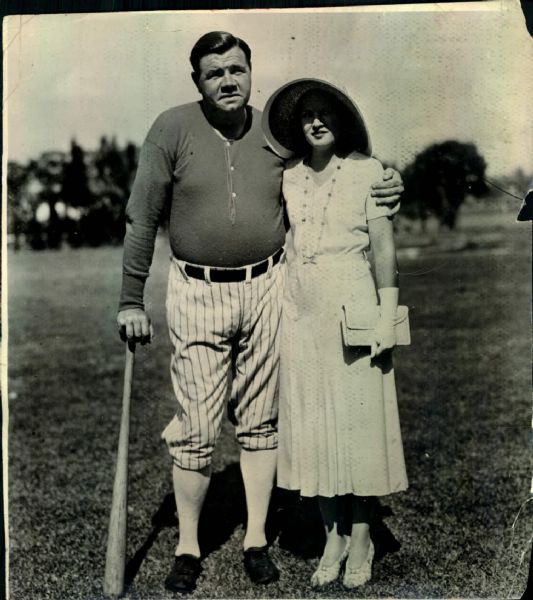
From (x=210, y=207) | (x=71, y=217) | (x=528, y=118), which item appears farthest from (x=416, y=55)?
(x=71, y=217)

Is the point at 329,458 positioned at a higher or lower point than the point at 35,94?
lower

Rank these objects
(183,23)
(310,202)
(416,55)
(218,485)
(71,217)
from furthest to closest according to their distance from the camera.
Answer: (71,217) < (218,485) < (416,55) < (183,23) < (310,202)

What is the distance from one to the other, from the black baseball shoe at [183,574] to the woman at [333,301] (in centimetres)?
68

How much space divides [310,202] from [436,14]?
48.1 inches

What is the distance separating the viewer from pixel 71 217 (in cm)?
881

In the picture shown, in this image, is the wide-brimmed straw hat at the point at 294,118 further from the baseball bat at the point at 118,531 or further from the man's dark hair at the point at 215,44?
the baseball bat at the point at 118,531

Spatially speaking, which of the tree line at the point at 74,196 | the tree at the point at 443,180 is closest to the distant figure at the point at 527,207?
the tree at the point at 443,180

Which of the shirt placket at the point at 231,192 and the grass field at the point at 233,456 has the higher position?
the shirt placket at the point at 231,192

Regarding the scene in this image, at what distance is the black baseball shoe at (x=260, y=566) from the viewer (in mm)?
4031

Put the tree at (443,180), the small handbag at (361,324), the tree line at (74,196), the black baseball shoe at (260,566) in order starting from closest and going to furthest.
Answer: the small handbag at (361,324) → the black baseball shoe at (260,566) → the tree at (443,180) → the tree line at (74,196)

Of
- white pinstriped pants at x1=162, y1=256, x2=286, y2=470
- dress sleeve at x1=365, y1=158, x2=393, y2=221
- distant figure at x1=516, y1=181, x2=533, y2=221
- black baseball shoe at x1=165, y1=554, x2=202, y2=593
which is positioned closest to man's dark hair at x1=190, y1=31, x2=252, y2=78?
dress sleeve at x1=365, y1=158, x2=393, y2=221

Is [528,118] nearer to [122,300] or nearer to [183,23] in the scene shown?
[183,23]

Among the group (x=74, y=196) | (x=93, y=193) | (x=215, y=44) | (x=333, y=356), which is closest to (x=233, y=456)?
(x=333, y=356)

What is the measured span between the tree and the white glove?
60.4 inches
